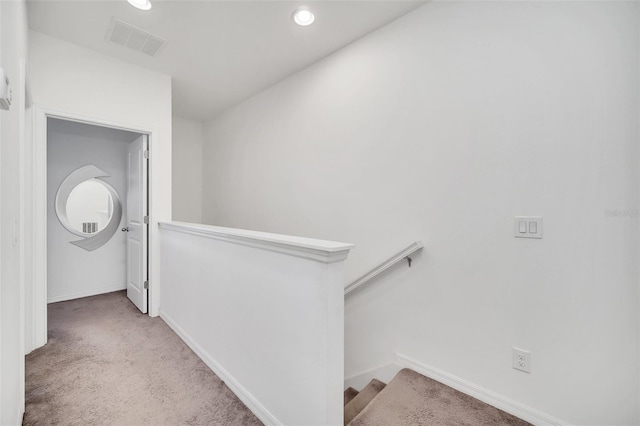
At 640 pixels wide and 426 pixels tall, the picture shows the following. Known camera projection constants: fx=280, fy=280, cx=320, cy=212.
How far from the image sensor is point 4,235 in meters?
1.02

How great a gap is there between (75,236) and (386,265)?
12.7ft

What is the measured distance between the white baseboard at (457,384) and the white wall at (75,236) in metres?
3.44

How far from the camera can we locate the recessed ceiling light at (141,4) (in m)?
1.99

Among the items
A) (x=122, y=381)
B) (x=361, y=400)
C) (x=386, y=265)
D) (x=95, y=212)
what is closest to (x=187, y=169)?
(x=95, y=212)

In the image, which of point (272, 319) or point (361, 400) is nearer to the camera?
point (272, 319)

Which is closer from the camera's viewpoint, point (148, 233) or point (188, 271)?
point (188, 271)

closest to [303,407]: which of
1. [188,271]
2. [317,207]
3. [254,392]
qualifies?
[254,392]

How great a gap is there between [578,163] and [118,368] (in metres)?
3.14

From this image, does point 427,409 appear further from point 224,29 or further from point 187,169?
point 187,169

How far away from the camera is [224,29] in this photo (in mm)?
2291

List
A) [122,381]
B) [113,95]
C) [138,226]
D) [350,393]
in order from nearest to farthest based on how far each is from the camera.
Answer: [122,381]
[350,393]
[113,95]
[138,226]

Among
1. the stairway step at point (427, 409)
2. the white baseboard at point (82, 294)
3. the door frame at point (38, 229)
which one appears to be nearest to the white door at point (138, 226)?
the white baseboard at point (82, 294)

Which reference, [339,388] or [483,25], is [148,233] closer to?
[339,388]

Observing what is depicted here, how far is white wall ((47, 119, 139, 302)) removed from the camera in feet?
11.0
